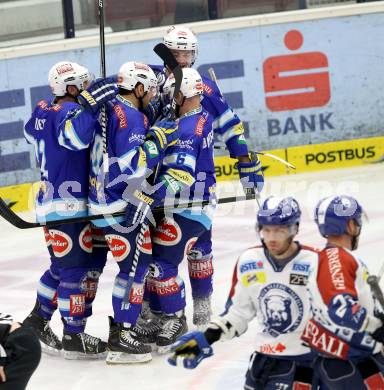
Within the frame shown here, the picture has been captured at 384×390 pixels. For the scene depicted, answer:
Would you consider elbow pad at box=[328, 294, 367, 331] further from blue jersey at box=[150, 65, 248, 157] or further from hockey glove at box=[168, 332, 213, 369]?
blue jersey at box=[150, 65, 248, 157]

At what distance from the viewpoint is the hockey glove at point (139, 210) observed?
5.83 meters

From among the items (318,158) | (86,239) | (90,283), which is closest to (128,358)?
(90,283)

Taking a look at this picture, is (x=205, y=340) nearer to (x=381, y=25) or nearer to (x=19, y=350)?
(x=19, y=350)

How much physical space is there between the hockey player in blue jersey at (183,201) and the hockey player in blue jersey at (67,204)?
14.3 inches

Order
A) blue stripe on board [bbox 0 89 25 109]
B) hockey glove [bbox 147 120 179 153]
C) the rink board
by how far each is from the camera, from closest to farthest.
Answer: hockey glove [bbox 147 120 179 153], blue stripe on board [bbox 0 89 25 109], the rink board

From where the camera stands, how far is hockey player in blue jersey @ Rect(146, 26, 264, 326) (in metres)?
6.39

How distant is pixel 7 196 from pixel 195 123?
4161mm

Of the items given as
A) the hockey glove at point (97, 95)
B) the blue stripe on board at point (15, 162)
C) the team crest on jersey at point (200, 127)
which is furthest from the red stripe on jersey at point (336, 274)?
the blue stripe on board at point (15, 162)

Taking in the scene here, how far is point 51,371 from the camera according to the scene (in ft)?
19.5

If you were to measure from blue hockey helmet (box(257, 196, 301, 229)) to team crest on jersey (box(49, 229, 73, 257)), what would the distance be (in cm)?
203

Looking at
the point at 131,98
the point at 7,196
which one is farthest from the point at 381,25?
the point at 131,98

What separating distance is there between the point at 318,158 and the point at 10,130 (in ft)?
9.23

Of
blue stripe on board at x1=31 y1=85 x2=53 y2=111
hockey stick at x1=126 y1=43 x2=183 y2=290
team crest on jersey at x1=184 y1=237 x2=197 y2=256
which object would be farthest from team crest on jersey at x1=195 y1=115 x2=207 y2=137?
blue stripe on board at x1=31 y1=85 x2=53 y2=111

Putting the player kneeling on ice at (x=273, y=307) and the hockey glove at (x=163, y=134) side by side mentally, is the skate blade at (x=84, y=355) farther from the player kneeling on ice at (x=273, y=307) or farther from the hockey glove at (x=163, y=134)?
the player kneeling on ice at (x=273, y=307)
